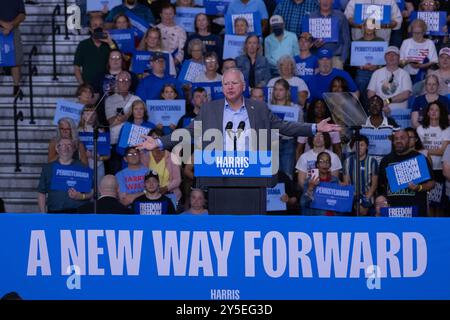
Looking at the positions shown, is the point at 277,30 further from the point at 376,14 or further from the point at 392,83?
the point at 392,83

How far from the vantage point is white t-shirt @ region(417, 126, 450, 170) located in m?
14.4

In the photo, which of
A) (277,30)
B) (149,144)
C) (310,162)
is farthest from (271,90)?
(149,144)

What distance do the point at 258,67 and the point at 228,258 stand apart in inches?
254

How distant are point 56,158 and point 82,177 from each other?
737 millimetres

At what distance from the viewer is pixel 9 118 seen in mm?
16047

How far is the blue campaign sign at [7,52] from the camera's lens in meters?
15.9

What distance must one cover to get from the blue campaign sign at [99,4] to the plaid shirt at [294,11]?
225cm

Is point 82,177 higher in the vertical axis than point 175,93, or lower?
lower

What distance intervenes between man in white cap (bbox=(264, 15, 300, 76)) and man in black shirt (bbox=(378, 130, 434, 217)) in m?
2.52

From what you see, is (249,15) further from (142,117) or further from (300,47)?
(142,117)

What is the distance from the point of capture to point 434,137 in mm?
14461

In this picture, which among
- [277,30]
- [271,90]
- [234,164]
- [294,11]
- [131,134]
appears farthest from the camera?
[294,11]

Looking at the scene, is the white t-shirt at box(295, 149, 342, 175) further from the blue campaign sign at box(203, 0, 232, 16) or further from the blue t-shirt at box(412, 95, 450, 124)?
the blue campaign sign at box(203, 0, 232, 16)
